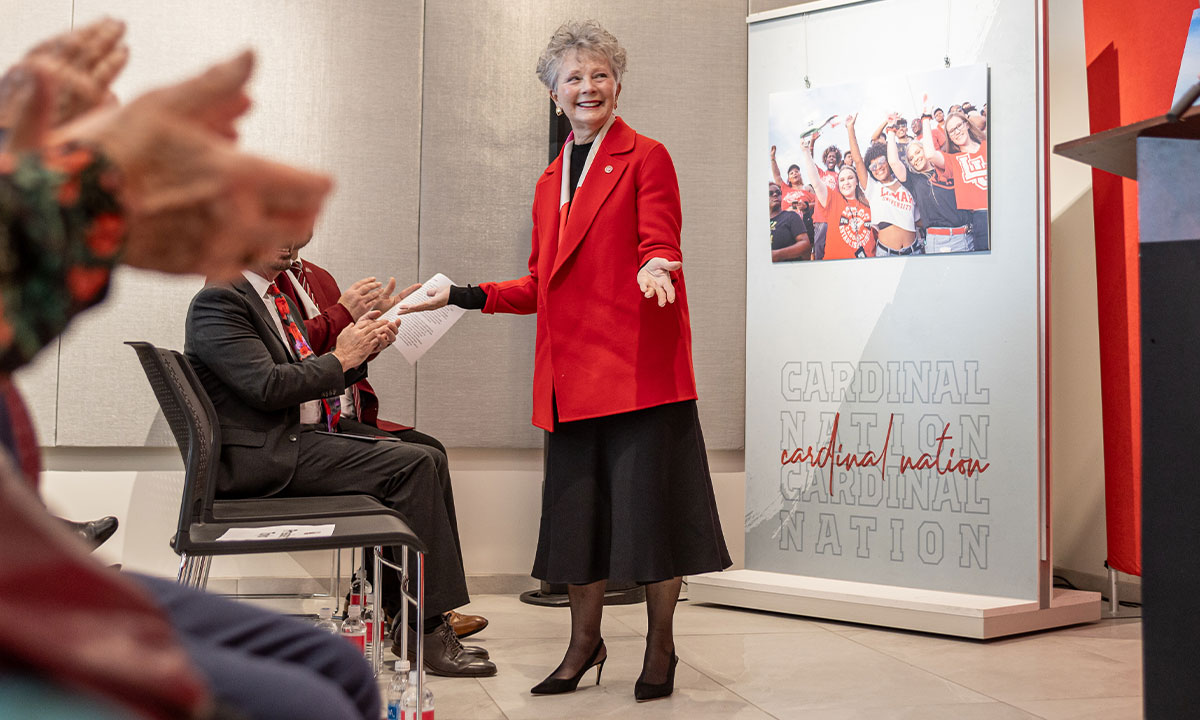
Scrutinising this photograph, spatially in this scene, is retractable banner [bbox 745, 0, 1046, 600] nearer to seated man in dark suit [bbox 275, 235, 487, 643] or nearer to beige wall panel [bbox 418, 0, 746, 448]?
beige wall panel [bbox 418, 0, 746, 448]

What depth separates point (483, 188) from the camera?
385 cm

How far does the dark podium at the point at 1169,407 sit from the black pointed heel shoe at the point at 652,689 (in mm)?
1118

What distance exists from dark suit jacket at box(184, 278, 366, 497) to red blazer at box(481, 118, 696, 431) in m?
0.58

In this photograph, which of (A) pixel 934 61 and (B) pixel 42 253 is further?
(A) pixel 934 61

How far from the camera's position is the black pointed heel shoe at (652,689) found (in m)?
2.39

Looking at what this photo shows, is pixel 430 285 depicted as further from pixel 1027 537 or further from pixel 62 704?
pixel 62 704

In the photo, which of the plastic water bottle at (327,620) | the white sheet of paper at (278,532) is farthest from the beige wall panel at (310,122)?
the white sheet of paper at (278,532)

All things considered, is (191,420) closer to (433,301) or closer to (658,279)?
(433,301)

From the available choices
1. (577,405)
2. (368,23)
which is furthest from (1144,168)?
(368,23)

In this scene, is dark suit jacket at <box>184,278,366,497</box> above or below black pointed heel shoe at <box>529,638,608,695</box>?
above

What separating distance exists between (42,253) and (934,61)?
133 inches

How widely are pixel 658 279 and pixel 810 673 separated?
3.99 feet

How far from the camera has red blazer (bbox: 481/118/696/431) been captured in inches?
95.3

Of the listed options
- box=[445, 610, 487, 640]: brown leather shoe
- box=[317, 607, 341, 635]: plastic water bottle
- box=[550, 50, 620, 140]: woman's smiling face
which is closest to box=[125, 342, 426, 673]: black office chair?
box=[317, 607, 341, 635]: plastic water bottle
